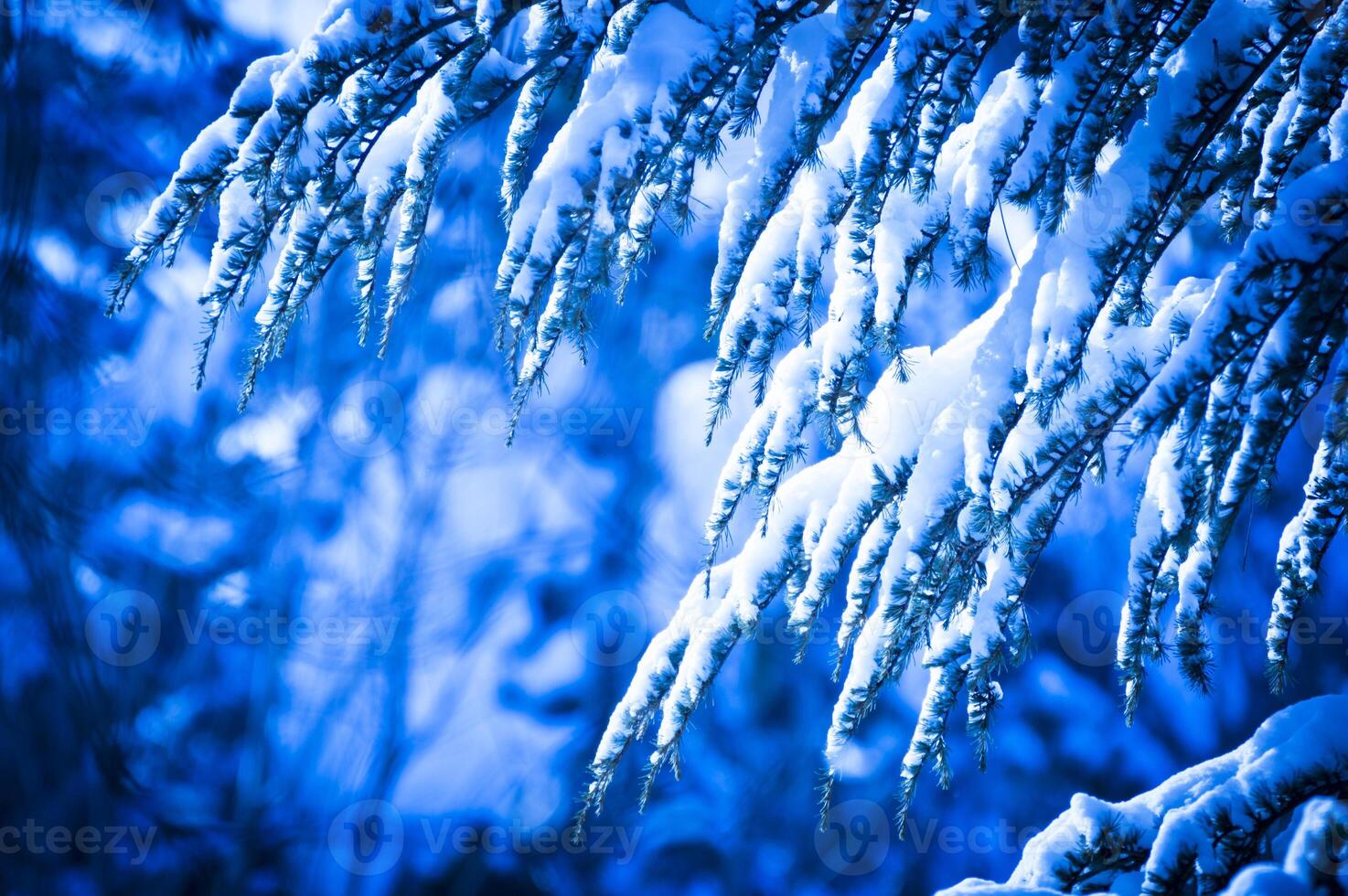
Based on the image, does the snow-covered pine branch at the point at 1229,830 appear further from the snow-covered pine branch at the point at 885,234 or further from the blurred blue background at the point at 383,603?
the blurred blue background at the point at 383,603

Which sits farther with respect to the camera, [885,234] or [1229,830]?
[885,234]

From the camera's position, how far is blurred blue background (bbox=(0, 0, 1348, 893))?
3859 mm

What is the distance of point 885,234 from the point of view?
3.09ft

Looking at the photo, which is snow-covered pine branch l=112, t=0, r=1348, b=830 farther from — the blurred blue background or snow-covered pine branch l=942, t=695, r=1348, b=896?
the blurred blue background

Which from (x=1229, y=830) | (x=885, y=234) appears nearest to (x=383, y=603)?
(x=885, y=234)

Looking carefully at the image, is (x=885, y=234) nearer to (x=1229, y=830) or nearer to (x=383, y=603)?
(x=1229, y=830)

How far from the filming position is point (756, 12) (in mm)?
966

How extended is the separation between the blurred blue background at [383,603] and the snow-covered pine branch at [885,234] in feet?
9.19

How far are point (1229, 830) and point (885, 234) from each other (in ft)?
1.97

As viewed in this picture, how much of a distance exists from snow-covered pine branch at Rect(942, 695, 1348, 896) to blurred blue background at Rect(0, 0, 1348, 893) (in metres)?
2.87

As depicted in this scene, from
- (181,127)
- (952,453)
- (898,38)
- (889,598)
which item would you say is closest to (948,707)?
(889,598)

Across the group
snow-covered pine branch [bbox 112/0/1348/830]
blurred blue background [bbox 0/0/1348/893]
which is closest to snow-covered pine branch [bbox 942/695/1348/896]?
snow-covered pine branch [bbox 112/0/1348/830]

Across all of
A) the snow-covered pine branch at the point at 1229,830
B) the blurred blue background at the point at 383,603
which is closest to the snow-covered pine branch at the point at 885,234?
the snow-covered pine branch at the point at 1229,830

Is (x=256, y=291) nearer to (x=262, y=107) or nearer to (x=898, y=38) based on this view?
(x=262, y=107)
